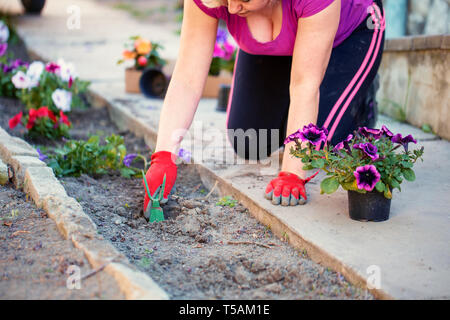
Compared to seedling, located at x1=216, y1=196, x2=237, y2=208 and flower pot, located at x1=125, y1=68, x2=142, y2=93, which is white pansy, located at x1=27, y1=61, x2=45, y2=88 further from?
seedling, located at x1=216, y1=196, x2=237, y2=208

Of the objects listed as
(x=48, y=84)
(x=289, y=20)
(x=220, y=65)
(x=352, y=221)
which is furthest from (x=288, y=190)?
(x=220, y=65)

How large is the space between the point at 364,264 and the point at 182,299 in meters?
0.54

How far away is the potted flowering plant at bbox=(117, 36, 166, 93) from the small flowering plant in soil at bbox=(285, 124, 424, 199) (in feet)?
9.18

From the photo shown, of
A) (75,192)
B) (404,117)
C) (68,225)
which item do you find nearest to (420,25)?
(404,117)

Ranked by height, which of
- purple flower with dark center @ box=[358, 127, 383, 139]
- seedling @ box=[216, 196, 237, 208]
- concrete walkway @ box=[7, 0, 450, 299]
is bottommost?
seedling @ box=[216, 196, 237, 208]

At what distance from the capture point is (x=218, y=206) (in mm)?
2342

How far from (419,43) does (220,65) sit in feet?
5.47

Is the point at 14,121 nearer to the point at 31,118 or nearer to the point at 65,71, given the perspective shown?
the point at 31,118

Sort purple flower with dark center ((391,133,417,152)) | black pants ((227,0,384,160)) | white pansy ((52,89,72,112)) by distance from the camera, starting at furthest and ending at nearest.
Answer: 1. white pansy ((52,89,72,112))
2. black pants ((227,0,384,160))
3. purple flower with dark center ((391,133,417,152))

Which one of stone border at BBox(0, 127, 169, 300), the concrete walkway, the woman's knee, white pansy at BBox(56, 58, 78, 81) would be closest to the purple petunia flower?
the concrete walkway

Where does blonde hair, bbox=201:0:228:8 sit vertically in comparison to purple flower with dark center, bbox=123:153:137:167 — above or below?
above

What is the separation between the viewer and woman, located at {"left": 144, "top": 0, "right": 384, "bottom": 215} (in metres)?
2.13

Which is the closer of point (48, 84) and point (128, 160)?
point (128, 160)

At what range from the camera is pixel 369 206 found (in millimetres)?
1965
